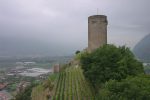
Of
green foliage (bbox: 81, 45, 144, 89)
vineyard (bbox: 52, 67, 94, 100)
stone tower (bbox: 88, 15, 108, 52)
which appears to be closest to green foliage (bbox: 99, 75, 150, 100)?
green foliage (bbox: 81, 45, 144, 89)

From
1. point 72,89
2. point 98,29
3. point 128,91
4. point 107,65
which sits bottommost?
point 72,89

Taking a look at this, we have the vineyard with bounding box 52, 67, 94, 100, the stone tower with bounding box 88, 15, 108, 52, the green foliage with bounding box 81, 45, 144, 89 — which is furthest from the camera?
the stone tower with bounding box 88, 15, 108, 52

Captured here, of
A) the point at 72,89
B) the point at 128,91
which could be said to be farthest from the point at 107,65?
the point at 128,91

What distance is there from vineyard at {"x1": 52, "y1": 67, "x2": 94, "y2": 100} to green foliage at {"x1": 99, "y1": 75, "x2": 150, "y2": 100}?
4.66 meters

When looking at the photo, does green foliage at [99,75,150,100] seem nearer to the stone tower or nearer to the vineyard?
the vineyard

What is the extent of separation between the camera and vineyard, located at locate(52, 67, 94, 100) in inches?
976

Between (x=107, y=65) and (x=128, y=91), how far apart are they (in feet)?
22.8

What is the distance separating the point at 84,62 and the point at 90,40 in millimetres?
9104

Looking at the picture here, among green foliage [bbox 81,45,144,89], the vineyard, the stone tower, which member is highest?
the stone tower

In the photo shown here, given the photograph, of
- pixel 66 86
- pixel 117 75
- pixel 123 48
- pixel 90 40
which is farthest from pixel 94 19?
pixel 117 75

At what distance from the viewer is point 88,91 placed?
26.5 m

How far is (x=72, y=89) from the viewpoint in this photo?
1076 inches

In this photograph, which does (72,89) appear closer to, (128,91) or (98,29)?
(128,91)

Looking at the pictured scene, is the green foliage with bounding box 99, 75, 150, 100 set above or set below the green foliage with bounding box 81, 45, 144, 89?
below
